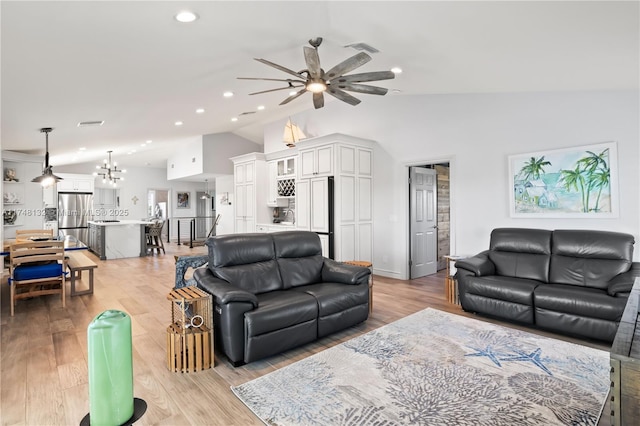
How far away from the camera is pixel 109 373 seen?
2.44 ft

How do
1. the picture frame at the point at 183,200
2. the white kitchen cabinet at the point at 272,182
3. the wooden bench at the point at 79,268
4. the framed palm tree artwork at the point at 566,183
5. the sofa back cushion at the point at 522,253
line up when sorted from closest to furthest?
the framed palm tree artwork at the point at 566,183 → the sofa back cushion at the point at 522,253 → the wooden bench at the point at 79,268 → the white kitchen cabinet at the point at 272,182 → the picture frame at the point at 183,200

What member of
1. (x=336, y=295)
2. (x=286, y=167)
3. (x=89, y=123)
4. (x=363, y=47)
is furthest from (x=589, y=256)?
(x=89, y=123)

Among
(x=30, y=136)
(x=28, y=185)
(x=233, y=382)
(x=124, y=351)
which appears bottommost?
(x=233, y=382)

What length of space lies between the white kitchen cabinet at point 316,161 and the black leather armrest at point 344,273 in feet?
7.90

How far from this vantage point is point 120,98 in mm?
4156

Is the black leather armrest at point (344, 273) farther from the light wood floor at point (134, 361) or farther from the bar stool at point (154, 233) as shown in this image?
the bar stool at point (154, 233)

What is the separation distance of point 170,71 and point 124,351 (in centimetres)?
359

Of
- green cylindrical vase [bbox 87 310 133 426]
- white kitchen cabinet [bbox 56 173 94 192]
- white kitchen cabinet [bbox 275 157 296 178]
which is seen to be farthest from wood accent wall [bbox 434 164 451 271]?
white kitchen cabinet [bbox 56 173 94 192]

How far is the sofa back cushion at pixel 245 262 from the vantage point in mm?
3436

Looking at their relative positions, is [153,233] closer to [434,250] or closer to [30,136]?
[30,136]

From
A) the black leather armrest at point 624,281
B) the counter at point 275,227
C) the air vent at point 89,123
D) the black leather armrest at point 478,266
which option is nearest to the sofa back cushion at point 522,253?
the black leather armrest at point 478,266

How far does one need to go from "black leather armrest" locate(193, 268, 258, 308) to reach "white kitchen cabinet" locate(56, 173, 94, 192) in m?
9.72

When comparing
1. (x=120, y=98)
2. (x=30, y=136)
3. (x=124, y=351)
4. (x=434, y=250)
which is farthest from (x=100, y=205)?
(x=124, y=351)

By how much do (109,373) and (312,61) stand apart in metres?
2.84
